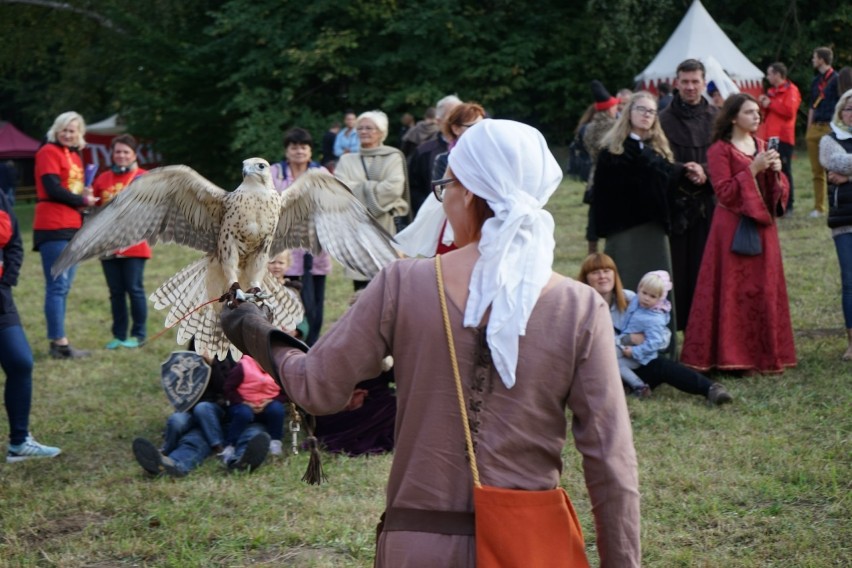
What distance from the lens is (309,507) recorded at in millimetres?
4789

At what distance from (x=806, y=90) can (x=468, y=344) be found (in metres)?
22.6

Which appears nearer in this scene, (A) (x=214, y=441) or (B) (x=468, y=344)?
(B) (x=468, y=344)

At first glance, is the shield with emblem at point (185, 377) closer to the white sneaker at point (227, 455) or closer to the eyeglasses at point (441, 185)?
the white sneaker at point (227, 455)

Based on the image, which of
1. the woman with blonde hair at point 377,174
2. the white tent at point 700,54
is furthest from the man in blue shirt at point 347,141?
the woman with blonde hair at point 377,174

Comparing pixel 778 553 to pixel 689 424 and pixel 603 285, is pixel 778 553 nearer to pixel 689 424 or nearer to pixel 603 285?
pixel 689 424

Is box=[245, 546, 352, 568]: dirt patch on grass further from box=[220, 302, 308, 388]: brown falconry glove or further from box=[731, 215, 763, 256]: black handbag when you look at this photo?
box=[731, 215, 763, 256]: black handbag

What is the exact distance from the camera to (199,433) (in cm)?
568

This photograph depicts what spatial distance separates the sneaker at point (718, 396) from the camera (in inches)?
237

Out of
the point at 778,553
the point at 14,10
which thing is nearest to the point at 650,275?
the point at 778,553

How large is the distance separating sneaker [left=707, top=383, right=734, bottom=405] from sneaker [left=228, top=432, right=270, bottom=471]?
2598 millimetres

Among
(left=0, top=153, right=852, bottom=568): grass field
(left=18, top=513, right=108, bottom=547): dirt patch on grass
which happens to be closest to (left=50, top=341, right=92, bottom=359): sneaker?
(left=0, top=153, right=852, bottom=568): grass field

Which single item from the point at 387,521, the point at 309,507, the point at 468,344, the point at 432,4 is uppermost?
the point at 432,4

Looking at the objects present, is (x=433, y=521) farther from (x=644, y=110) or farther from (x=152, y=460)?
(x=644, y=110)

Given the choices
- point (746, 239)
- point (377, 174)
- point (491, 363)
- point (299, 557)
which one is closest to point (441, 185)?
point (491, 363)
